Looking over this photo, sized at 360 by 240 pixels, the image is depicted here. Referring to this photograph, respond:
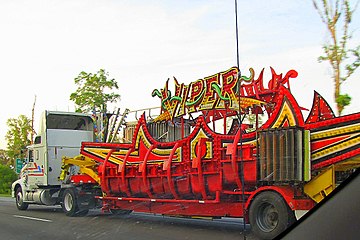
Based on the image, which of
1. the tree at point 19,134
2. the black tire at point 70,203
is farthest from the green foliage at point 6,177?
the black tire at point 70,203

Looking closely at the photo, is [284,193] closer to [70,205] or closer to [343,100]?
[343,100]

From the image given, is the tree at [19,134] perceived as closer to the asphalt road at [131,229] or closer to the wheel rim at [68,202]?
the wheel rim at [68,202]

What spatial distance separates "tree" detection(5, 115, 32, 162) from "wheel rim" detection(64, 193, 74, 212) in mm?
3749

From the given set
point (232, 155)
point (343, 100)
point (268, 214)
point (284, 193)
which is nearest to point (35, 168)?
point (232, 155)

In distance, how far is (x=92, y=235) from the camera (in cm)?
874

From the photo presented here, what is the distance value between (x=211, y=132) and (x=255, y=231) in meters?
2.56

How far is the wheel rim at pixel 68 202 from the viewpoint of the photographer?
1407cm

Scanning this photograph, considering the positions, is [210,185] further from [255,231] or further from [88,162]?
[88,162]

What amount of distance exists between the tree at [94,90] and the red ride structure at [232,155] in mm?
887

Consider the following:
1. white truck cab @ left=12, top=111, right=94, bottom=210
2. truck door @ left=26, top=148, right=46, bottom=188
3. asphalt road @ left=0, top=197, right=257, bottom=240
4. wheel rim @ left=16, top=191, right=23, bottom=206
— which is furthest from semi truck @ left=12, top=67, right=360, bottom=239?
wheel rim @ left=16, top=191, right=23, bottom=206

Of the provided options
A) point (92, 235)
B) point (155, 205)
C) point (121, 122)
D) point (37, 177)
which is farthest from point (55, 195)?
point (92, 235)

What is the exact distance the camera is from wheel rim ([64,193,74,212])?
554 inches

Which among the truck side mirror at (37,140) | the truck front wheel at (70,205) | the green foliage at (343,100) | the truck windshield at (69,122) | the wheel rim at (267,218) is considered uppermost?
the truck windshield at (69,122)

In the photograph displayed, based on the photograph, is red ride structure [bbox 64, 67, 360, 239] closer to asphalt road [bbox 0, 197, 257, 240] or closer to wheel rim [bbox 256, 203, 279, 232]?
wheel rim [bbox 256, 203, 279, 232]
